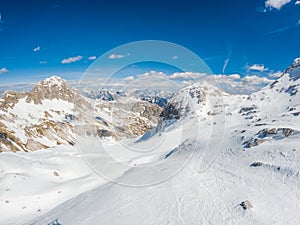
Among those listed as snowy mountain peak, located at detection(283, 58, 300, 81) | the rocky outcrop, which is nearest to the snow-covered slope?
the rocky outcrop

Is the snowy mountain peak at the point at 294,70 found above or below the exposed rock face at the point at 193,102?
above

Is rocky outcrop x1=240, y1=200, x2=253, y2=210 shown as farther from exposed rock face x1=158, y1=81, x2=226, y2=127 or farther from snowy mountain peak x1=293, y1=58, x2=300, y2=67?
snowy mountain peak x1=293, y1=58, x2=300, y2=67

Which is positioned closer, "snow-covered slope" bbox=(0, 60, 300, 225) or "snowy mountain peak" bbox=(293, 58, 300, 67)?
"snow-covered slope" bbox=(0, 60, 300, 225)

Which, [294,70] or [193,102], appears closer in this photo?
[294,70]

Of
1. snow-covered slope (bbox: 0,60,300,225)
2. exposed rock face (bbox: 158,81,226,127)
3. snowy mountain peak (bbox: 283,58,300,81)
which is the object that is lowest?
snow-covered slope (bbox: 0,60,300,225)

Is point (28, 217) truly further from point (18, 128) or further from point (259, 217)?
point (18, 128)

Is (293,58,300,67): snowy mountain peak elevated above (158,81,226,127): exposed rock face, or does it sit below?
above

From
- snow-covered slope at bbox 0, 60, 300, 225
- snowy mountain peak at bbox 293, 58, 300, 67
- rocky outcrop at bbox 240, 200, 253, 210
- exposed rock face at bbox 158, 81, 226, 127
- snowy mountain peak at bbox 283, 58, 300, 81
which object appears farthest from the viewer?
exposed rock face at bbox 158, 81, 226, 127

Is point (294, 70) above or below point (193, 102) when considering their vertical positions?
above

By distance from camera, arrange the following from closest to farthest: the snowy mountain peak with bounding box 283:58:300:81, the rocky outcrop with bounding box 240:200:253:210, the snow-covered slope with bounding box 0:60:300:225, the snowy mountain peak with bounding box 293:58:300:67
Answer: the rocky outcrop with bounding box 240:200:253:210 < the snow-covered slope with bounding box 0:60:300:225 < the snowy mountain peak with bounding box 283:58:300:81 < the snowy mountain peak with bounding box 293:58:300:67

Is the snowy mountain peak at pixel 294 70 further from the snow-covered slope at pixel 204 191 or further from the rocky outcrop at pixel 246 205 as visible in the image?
the rocky outcrop at pixel 246 205

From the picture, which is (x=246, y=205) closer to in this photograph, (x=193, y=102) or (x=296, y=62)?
(x=193, y=102)

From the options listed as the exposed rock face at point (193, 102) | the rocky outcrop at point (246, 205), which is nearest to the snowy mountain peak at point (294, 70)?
the exposed rock face at point (193, 102)

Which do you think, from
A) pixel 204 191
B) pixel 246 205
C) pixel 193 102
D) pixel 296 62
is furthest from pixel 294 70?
pixel 246 205
